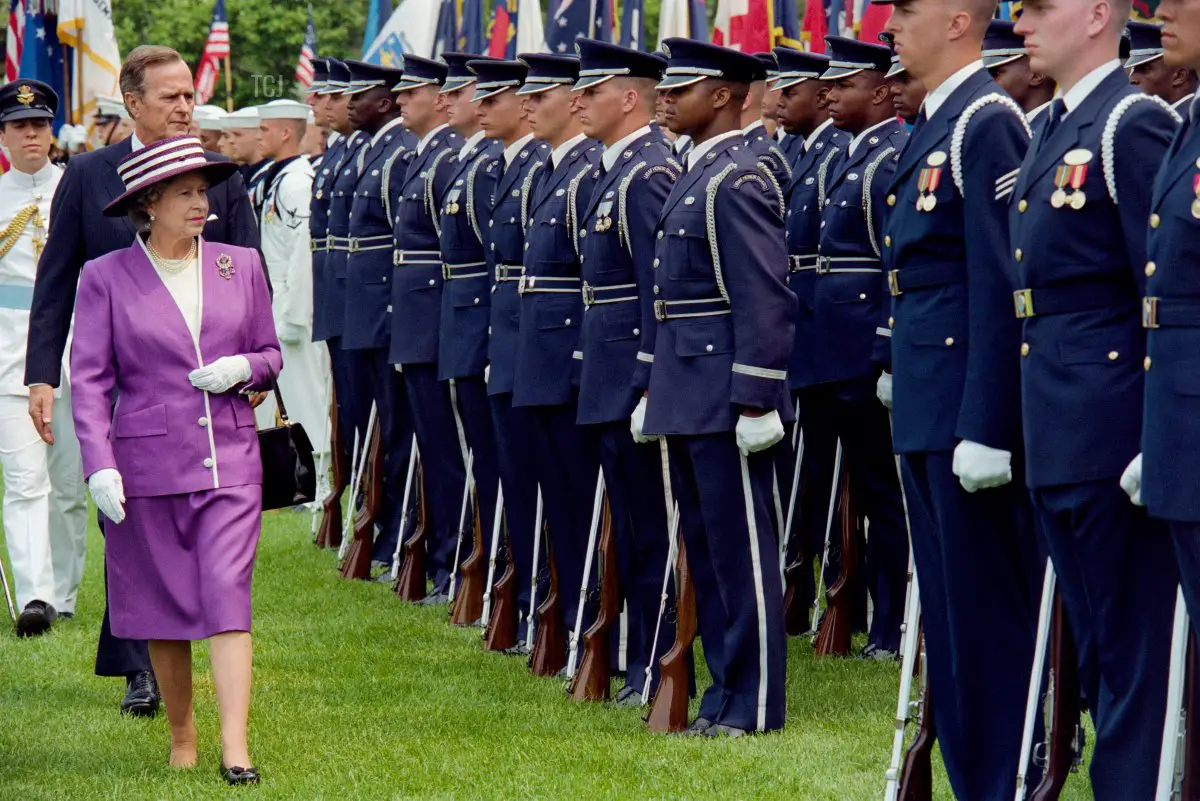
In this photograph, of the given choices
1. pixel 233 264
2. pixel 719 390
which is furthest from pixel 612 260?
pixel 233 264

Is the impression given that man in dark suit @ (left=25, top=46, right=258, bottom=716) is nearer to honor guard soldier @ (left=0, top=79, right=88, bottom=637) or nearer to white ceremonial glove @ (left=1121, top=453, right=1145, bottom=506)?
honor guard soldier @ (left=0, top=79, right=88, bottom=637)

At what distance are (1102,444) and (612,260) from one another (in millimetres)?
3158

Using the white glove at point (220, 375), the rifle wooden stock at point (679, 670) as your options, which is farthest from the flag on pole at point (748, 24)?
the white glove at point (220, 375)

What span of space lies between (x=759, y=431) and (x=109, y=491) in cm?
216

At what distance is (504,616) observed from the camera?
9445 millimetres

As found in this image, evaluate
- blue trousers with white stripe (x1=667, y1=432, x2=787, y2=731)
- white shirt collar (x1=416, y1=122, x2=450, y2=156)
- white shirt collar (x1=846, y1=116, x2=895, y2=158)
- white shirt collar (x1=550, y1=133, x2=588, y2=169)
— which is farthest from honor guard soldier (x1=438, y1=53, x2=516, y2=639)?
blue trousers with white stripe (x1=667, y1=432, x2=787, y2=731)

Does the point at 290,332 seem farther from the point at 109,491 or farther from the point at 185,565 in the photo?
the point at 109,491

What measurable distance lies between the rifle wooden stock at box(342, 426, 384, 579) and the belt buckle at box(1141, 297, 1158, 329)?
7.65 metres

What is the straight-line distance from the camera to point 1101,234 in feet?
16.5

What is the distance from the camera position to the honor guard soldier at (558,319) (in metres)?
8.55

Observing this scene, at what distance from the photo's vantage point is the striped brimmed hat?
6828mm

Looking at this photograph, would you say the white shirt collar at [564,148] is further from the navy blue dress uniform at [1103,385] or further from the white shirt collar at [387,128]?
the navy blue dress uniform at [1103,385]

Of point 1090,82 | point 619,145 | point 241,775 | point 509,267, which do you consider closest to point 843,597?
point 509,267

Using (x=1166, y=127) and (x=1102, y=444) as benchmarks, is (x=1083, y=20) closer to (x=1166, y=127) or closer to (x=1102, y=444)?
(x=1166, y=127)
